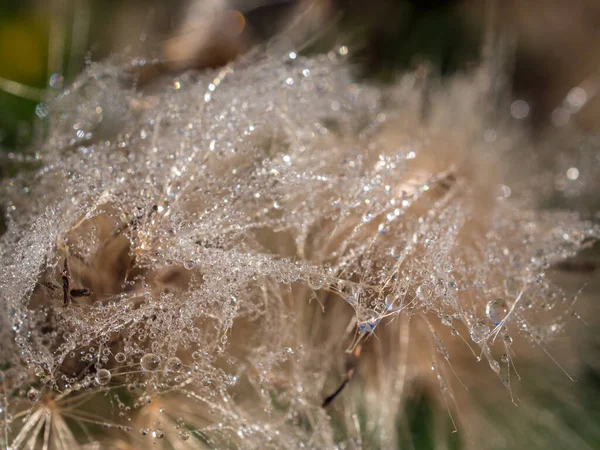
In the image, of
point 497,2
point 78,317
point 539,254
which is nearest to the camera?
point 78,317

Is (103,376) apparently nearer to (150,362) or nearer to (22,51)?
(150,362)

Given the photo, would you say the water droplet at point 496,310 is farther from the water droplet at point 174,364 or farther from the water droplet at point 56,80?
the water droplet at point 56,80

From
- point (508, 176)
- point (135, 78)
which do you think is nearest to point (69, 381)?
→ point (135, 78)

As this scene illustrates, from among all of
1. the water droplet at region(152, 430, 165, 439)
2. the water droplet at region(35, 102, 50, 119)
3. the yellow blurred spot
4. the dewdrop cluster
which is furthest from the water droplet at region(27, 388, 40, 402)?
the yellow blurred spot

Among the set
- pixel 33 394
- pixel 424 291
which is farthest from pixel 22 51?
pixel 424 291

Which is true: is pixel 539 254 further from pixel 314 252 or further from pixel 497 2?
pixel 497 2

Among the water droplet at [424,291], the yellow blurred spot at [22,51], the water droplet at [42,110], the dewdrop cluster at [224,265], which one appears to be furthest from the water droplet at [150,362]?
the yellow blurred spot at [22,51]

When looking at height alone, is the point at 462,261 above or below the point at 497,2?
below
